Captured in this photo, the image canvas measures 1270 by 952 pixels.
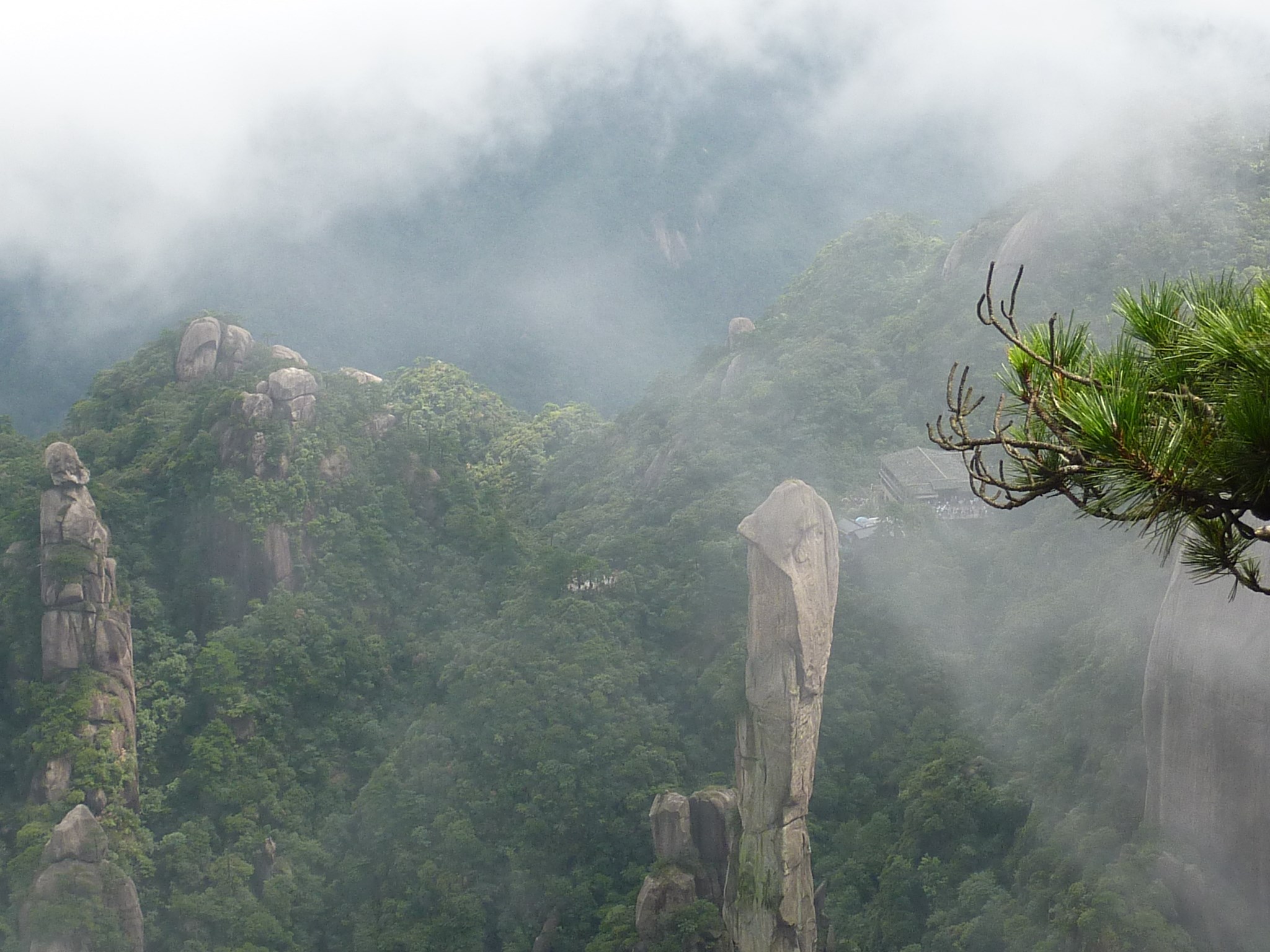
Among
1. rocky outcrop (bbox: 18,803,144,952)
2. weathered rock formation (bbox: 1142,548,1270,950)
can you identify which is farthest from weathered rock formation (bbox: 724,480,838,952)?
rocky outcrop (bbox: 18,803,144,952)

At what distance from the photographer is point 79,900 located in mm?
24828

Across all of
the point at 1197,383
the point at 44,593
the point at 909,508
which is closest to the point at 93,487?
the point at 44,593

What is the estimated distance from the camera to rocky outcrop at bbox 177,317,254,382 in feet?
126

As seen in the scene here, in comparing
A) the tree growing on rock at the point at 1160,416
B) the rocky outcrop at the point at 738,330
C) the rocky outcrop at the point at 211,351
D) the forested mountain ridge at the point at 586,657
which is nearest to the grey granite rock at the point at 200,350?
the rocky outcrop at the point at 211,351

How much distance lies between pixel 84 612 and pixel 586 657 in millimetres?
11161

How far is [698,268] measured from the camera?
7369cm

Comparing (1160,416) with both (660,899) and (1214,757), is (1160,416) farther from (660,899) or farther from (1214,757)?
(660,899)

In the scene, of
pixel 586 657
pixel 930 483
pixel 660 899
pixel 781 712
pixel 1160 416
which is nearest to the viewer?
pixel 1160 416

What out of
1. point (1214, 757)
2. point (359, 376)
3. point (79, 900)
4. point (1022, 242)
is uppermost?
point (359, 376)

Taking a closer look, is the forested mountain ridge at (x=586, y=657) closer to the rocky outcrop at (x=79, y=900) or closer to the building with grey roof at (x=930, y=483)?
the rocky outcrop at (x=79, y=900)

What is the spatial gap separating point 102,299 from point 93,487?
27321mm

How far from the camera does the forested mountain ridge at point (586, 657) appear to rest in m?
23.6

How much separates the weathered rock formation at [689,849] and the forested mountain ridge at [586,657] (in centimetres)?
76

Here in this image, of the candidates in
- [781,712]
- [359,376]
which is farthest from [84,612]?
[781,712]
